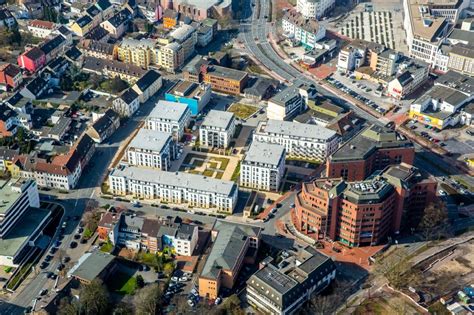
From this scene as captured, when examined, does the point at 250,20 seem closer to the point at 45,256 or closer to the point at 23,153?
the point at 23,153

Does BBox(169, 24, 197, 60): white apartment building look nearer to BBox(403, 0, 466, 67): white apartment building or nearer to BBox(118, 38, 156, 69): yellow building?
BBox(118, 38, 156, 69): yellow building

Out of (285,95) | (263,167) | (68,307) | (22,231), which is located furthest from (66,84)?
(68,307)

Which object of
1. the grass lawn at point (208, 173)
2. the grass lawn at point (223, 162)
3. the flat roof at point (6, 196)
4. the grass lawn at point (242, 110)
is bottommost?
the grass lawn at point (208, 173)

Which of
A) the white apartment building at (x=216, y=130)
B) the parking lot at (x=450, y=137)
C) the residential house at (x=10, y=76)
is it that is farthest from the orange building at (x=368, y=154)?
the residential house at (x=10, y=76)

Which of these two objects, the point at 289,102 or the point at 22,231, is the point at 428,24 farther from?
the point at 22,231

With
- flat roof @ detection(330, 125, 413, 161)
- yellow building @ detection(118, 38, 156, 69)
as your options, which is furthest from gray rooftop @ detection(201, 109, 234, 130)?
yellow building @ detection(118, 38, 156, 69)

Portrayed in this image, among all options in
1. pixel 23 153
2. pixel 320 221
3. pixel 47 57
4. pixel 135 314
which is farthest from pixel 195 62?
pixel 135 314

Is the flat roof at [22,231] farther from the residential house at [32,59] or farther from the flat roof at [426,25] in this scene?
the flat roof at [426,25]
